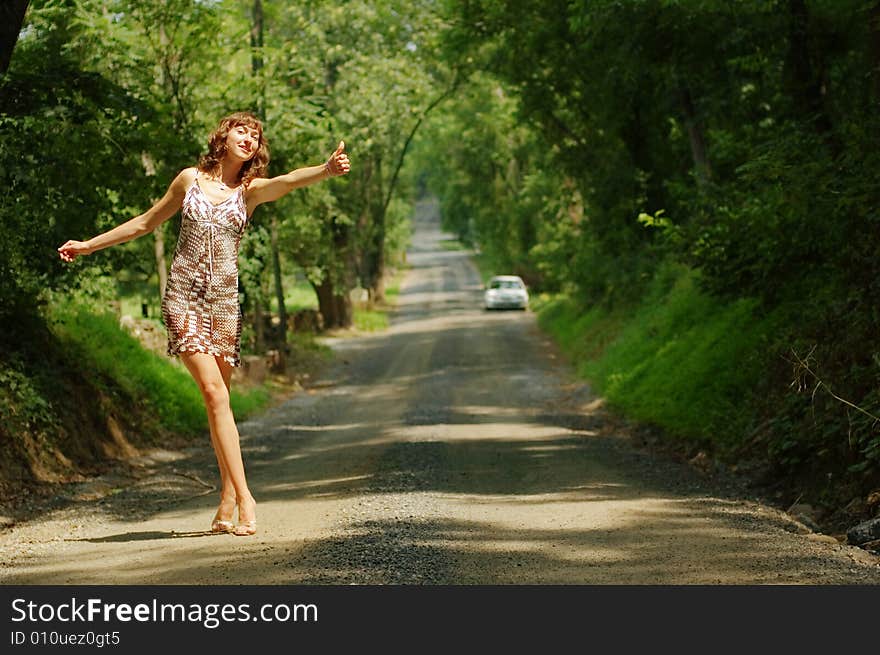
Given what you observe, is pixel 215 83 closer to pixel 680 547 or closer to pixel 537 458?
pixel 537 458

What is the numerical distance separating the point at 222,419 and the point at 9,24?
20.1 ft

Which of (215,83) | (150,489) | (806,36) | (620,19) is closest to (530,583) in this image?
(150,489)

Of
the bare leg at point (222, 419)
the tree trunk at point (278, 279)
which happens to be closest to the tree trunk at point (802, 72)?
the bare leg at point (222, 419)

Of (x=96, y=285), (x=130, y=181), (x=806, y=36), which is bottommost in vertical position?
(x=96, y=285)

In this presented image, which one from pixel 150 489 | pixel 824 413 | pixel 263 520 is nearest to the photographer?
pixel 263 520

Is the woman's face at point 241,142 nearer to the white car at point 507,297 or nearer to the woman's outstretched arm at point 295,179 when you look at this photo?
the woman's outstretched arm at point 295,179

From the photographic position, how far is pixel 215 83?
24219mm

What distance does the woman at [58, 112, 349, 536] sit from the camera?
7.04m

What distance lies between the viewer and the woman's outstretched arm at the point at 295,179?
6.91 m

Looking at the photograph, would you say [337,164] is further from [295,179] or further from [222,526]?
[222,526]

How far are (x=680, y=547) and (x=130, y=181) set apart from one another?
9620 mm

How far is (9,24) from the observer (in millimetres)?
11516

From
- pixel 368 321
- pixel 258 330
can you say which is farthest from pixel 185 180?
pixel 368 321

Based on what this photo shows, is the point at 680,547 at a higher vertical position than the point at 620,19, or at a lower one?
lower
